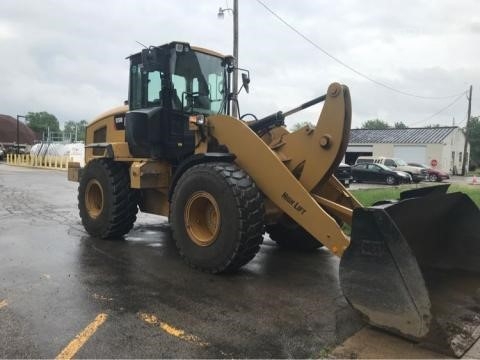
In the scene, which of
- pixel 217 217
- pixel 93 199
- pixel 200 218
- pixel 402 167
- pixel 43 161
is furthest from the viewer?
pixel 43 161

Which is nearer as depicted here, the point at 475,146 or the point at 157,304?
the point at 157,304

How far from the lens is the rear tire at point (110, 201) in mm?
7379

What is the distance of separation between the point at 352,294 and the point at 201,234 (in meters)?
2.37

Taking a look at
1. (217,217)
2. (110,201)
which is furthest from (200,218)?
(110,201)

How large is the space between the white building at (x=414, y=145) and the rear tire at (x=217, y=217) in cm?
3965

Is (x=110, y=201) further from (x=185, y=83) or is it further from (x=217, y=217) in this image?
(x=217, y=217)

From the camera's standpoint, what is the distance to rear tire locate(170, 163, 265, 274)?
5262mm

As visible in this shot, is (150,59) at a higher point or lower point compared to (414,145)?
higher

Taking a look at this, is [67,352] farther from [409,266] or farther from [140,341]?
[409,266]

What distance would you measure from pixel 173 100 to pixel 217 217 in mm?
2118

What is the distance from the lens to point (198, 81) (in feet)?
23.0

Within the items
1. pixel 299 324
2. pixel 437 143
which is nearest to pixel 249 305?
pixel 299 324

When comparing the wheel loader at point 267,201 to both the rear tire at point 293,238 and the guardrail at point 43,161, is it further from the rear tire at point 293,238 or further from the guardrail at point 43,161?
the guardrail at point 43,161

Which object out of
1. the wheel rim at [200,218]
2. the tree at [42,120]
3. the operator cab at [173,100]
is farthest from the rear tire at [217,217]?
the tree at [42,120]
